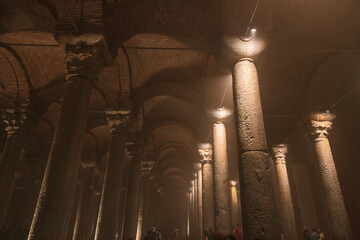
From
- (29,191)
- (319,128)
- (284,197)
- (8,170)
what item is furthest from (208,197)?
(29,191)

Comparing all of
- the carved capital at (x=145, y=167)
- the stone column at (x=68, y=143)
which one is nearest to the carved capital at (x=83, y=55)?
the stone column at (x=68, y=143)

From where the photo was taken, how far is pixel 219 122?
7.95 meters

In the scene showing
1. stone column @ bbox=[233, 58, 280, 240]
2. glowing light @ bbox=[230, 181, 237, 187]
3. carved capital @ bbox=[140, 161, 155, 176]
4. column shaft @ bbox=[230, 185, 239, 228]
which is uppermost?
glowing light @ bbox=[230, 181, 237, 187]

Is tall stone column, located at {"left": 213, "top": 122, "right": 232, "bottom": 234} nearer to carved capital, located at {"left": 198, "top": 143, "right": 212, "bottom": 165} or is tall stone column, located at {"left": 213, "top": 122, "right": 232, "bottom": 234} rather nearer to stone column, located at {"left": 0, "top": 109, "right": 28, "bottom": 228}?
carved capital, located at {"left": 198, "top": 143, "right": 212, "bottom": 165}

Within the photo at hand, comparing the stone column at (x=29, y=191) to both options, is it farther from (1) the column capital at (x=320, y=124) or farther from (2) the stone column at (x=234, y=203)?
(2) the stone column at (x=234, y=203)

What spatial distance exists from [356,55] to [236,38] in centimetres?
527

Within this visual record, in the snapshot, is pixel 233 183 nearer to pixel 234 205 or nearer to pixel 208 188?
pixel 234 205

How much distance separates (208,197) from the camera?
9.45 meters

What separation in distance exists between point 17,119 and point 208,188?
713 centimetres

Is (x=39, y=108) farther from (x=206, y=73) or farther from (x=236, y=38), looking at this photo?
(x=236, y=38)

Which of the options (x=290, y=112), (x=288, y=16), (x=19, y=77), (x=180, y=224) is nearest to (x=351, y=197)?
(x=290, y=112)

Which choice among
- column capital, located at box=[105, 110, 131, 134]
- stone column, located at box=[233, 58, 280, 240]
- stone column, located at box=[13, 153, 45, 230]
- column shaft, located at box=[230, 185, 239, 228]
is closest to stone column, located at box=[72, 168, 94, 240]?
stone column, located at box=[13, 153, 45, 230]

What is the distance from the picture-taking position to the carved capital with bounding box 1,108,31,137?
7.85 meters

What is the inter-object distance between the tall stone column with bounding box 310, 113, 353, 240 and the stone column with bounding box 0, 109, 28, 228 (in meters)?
9.29
